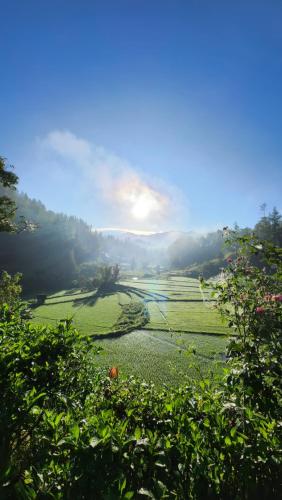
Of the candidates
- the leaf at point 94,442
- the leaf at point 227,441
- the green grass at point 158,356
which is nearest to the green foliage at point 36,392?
the leaf at point 94,442

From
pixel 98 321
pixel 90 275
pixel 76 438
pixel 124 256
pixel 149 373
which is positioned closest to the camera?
pixel 76 438

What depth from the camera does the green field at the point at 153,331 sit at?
10633mm

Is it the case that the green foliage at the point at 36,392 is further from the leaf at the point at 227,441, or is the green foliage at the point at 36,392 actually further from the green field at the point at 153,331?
the green field at the point at 153,331

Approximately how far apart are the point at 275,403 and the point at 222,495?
953 mm

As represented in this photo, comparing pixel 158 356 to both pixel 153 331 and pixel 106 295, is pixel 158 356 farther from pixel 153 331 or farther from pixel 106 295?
pixel 106 295

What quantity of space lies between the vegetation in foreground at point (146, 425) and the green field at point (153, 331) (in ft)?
4.10

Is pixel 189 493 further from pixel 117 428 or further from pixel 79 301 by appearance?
pixel 79 301

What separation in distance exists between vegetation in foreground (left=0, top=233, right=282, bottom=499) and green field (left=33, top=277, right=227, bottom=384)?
4.10 feet

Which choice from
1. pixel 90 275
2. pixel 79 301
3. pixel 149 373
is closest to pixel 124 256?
pixel 90 275

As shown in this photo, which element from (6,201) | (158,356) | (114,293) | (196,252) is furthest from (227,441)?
(196,252)

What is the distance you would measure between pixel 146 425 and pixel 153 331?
1510 cm

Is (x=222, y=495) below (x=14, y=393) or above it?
below

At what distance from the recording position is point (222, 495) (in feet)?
6.32

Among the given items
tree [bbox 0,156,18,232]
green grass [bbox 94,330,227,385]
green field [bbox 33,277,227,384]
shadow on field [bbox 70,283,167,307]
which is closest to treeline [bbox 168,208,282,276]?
shadow on field [bbox 70,283,167,307]
